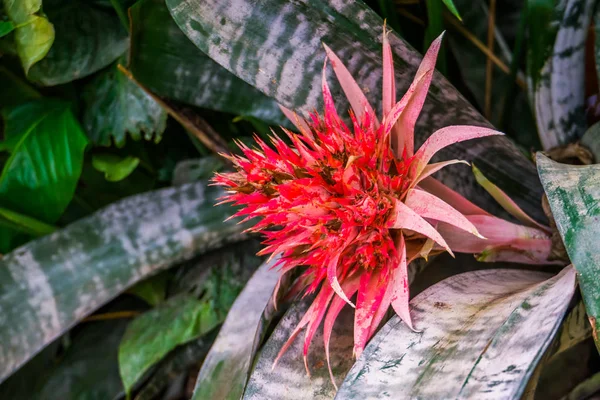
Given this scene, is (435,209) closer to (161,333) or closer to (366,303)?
(366,303)

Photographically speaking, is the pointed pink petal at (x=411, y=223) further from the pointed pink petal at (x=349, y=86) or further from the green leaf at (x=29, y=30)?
the green leaf at (x=29, y=30)

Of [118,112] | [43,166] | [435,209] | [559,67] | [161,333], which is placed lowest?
[161,333]

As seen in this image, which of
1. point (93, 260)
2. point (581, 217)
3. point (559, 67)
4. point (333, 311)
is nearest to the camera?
point (581, 217)

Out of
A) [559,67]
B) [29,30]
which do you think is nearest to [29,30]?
[29,30]

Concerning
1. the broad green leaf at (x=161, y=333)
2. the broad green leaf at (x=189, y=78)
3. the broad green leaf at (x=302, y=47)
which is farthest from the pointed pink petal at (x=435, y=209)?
the broad green leaf at (x=161, y=333)

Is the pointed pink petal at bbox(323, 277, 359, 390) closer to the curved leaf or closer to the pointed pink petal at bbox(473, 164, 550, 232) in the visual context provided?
the pointed pink petal at bbox(473, 164, 550, 232)

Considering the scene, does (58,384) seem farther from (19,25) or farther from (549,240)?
(549,240)

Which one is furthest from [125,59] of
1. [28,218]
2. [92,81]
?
[28,218]
